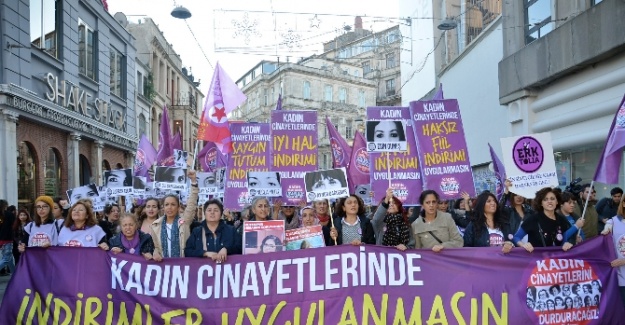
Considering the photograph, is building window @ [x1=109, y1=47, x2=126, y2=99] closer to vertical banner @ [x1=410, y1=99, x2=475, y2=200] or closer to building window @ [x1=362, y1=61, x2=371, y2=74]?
vertical banner @ [x1=410, y1=99, x2=475, y2=200]

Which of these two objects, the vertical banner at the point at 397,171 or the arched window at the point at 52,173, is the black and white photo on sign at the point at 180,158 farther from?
the arched window at the point at 52,173

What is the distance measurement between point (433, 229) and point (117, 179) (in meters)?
7.82

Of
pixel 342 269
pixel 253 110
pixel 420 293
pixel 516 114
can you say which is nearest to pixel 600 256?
pixel 420 293

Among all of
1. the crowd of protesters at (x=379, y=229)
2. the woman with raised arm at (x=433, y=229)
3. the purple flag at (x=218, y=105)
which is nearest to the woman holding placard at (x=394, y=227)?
the crowd of protesters at (x=379, y=229)

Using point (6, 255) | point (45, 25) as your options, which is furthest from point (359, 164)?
point (45, 25)

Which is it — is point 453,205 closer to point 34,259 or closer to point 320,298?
point 320,298

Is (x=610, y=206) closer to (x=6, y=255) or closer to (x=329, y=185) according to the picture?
(x=329, y=185)

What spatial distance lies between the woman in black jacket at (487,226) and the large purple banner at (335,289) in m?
0.49

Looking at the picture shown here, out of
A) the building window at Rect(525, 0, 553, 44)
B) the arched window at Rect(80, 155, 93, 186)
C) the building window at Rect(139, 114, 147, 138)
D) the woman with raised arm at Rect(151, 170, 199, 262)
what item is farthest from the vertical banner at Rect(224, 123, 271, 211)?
the building window at Rect(139, 114, 147, 138)

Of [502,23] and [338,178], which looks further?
[502,23]

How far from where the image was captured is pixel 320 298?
18.7 ft

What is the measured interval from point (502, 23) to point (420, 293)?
1058 centimetres

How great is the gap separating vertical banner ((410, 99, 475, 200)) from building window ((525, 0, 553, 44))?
5172 millimetres

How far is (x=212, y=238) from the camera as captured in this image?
6133 mm
